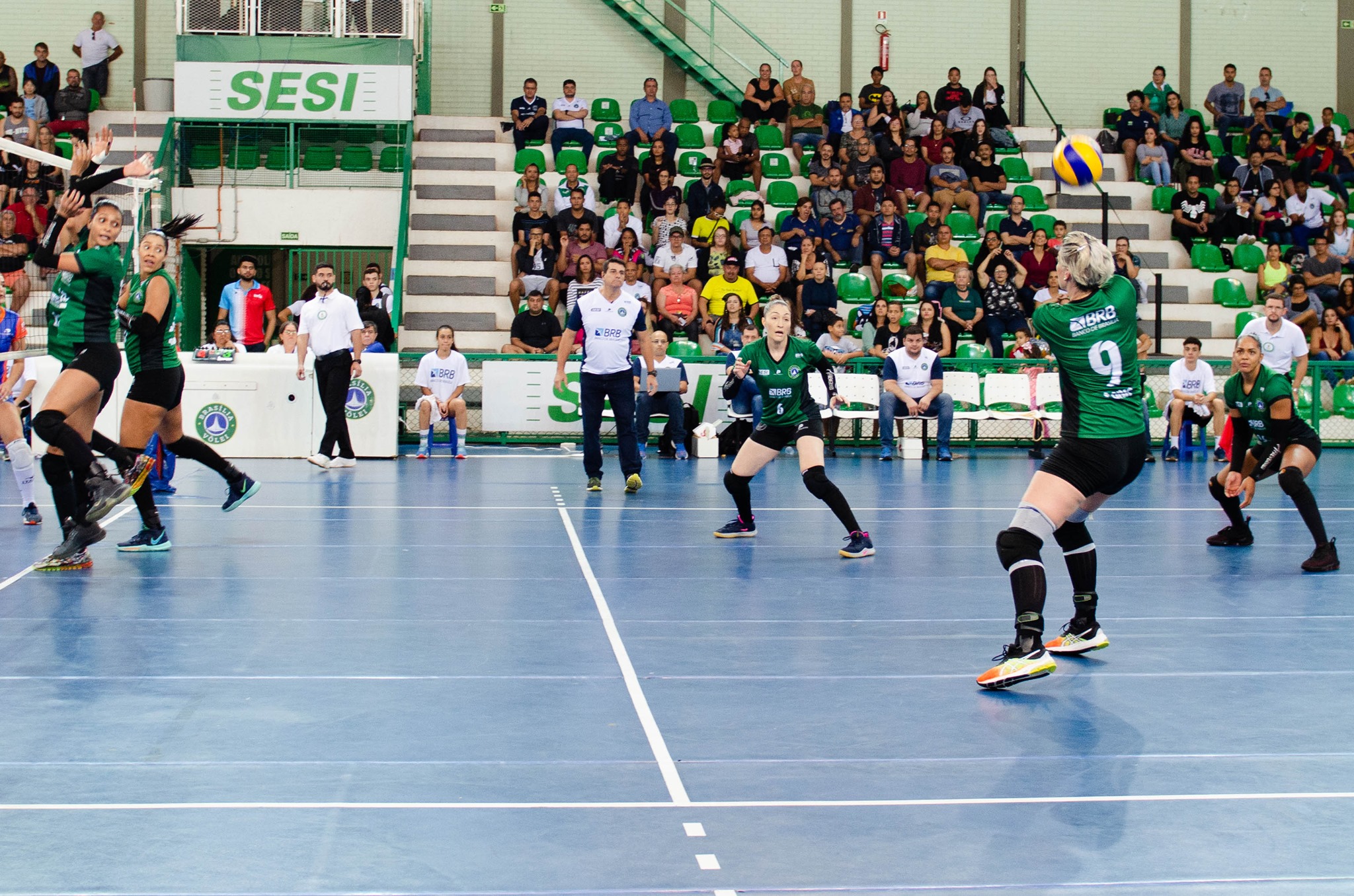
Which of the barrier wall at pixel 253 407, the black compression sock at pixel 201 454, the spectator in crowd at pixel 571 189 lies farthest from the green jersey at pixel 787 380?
the spectator in crowd at pixel 571 189

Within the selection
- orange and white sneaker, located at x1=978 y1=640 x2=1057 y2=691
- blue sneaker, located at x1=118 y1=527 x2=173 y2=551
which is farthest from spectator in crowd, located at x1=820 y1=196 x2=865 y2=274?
orange and white sneaker, located at x1=978 y1=640 x2=1057 y2=691

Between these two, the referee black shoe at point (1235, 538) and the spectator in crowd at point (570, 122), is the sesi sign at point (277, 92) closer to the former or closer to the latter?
the spectator in crowd at point (570, 122)

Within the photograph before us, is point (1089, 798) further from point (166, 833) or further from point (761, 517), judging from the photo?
point (761, 517)

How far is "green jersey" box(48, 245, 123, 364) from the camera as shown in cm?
853

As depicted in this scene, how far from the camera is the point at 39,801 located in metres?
4.22

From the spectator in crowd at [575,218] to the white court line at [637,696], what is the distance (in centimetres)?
1279

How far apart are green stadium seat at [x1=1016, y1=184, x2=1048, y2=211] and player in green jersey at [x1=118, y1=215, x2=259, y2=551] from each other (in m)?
17.5

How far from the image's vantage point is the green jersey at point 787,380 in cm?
1000

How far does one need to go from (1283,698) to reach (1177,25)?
25.7m

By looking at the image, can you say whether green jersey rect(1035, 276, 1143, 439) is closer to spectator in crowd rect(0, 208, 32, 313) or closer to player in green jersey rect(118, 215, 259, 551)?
player in green jersey rect(118, 215, 259, 551)

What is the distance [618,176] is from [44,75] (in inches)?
377

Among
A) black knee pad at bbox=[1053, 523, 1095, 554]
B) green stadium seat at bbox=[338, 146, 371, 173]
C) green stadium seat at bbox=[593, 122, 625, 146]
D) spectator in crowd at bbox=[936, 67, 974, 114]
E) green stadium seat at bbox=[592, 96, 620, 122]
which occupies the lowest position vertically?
black knee pad at bbox=[1053, 523, 1095, 554]

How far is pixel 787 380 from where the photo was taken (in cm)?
1001

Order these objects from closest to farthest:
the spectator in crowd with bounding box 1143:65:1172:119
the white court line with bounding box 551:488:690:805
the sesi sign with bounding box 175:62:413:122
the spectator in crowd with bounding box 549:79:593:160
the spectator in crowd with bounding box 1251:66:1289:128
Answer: the white court line with bounding box 551:488:690:805 → the sesi sign with bounding box 175:62:413:122 → the spectator in crowd with bounding box 549:79:593:160 → the spectator in crowd with bounding box 1251:66:1289:128 → the spectator in crowd with bounding box 1143:65:1172:119
